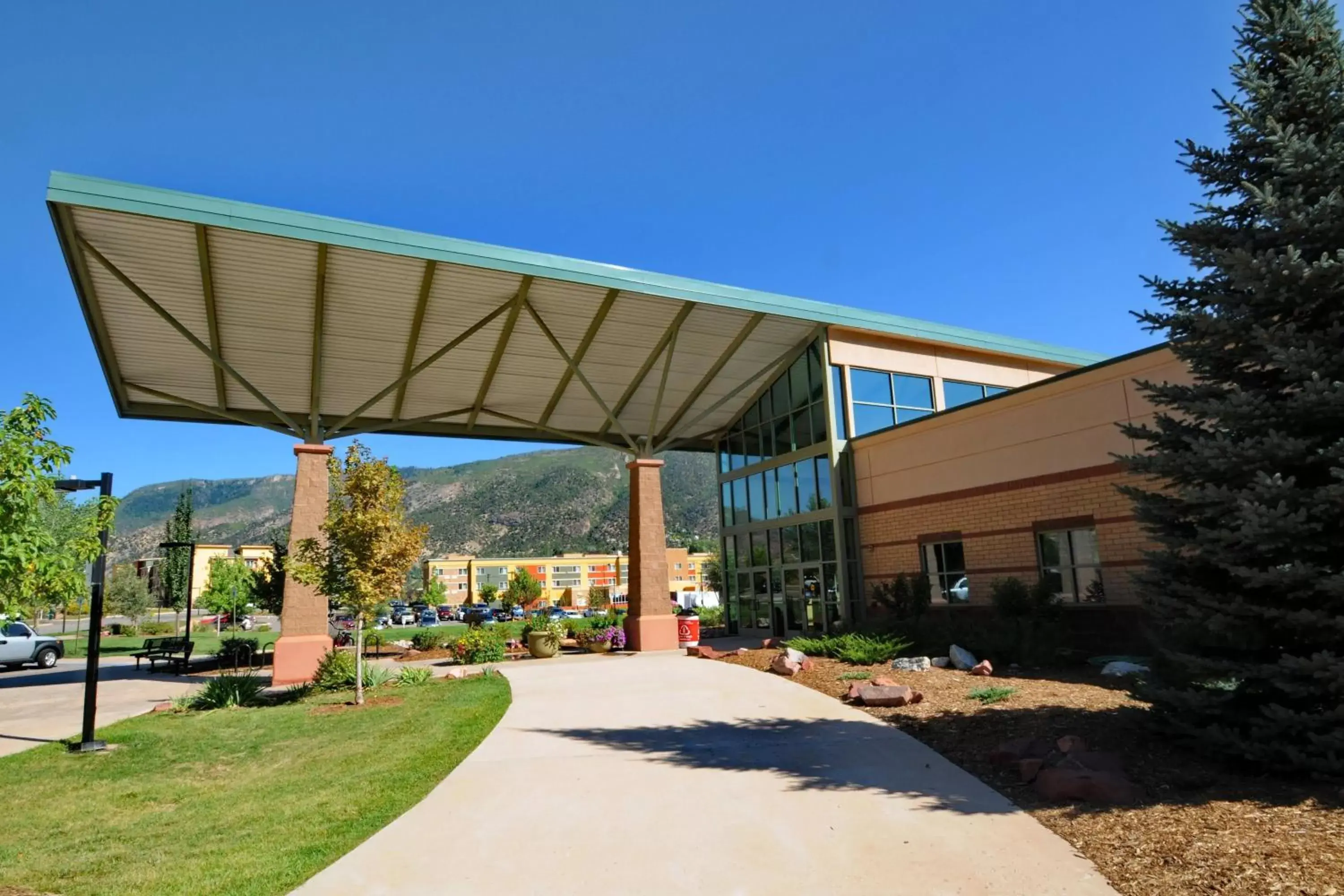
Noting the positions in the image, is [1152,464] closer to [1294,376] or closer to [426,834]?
[1294,376]

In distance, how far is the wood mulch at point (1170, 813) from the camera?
15.2 feet

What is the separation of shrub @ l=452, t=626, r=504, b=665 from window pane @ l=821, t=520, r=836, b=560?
30.3 feet

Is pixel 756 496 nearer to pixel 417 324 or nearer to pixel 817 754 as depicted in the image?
pixel 417 324

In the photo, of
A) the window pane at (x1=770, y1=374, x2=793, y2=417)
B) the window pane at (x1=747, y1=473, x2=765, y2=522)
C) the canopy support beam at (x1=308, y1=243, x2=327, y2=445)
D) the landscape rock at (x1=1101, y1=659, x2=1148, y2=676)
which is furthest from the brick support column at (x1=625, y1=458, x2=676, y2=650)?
the landscape rock at (x1=1101, y1=659, x2=1148, y2=676)

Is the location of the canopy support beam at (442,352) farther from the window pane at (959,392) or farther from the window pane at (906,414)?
the window pane at (959,392)

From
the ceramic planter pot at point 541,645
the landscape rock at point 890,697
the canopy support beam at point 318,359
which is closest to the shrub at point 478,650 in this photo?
the ceramic planter pot at point 541,645

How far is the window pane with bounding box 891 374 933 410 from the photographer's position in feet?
75.4

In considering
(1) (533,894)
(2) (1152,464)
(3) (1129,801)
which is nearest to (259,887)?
(1) (533,894)

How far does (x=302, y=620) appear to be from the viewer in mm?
18359

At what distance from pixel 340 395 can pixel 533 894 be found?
1884cm

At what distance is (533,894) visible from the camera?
4980mm

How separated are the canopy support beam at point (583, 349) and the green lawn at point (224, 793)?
9367mm

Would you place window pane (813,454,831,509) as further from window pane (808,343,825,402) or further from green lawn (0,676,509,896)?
green lawn (0,676,509,896)

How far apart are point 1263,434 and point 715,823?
5.53 metres
